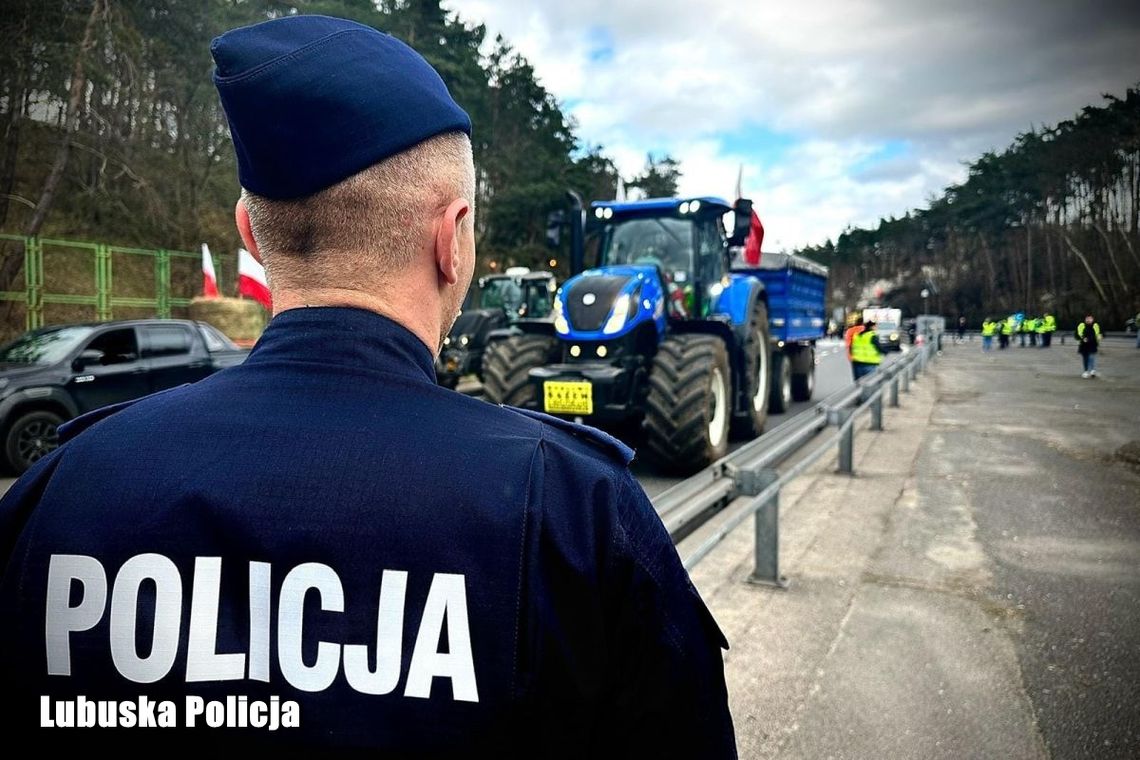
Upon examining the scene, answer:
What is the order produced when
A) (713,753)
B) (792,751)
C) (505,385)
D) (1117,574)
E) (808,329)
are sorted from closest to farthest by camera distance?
(713,753), (792,751), (1117,574), (505,385), (808,329)

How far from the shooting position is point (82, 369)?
27.2ft

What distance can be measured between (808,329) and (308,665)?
14048 mm

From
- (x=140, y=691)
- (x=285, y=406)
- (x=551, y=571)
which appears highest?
(x=285, y=406)

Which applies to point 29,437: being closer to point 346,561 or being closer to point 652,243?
point 652,243

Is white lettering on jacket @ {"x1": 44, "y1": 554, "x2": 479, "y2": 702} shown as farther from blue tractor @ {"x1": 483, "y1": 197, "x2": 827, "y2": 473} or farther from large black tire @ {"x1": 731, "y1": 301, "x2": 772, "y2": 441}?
large black tire @ {"x1": 731, "y1": 301, "x2": 772, "y2": 441}

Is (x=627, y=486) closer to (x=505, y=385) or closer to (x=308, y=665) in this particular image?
(x=308, y=665)

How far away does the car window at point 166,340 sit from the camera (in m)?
9.17

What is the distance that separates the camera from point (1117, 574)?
470cm

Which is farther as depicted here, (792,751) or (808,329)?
(808,329)

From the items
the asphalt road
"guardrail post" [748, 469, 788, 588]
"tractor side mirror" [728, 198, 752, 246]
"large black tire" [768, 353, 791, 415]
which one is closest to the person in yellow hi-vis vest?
the asphalt road

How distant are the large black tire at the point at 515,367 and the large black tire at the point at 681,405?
1.24 meters

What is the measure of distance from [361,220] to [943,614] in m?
4.10

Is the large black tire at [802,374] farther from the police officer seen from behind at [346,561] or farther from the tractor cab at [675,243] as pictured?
the police officer seen from behind at [346,561]

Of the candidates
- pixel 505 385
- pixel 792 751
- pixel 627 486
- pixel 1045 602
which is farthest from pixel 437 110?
pixel 505 385
